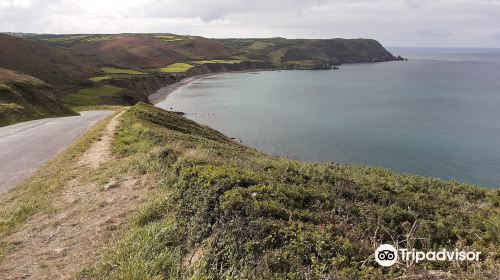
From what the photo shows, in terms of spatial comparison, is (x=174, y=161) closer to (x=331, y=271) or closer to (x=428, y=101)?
(x=331, y=271)

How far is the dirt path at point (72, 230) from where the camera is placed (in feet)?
33.3

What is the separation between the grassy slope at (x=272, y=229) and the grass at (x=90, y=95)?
75744 millimetres

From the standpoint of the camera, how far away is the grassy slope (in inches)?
342

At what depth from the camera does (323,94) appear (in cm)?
13638

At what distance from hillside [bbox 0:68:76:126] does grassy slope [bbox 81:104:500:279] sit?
38615 mm

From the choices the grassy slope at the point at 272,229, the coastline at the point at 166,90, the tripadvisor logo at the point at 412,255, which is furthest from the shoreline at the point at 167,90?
the tripadvisor logo at the point at 412,255

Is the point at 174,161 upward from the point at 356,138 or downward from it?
upward

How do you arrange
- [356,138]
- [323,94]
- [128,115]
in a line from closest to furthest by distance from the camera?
1. [128,115]
2. [356,138]
3. [323,94]

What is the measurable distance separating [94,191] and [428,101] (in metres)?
118

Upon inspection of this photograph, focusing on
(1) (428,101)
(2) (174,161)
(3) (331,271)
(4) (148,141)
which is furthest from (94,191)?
(1) (428,101)

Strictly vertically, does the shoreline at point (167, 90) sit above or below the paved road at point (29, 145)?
below

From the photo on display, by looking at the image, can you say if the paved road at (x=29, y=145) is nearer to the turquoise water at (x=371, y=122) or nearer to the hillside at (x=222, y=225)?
the hillside at (x=222, y=225)

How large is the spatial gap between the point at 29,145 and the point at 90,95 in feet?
225

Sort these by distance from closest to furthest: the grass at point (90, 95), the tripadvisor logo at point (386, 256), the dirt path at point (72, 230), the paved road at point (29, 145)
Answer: the tripadvisor logo at point (386, 256) < the dirt path at point (72, 230) < the paved road at point (29, 145) < the grass at point (90, 95)
